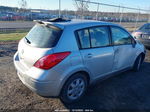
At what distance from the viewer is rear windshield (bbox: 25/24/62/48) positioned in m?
2.72

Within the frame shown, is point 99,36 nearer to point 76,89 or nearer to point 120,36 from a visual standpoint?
point 120,36

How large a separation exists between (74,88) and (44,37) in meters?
1.24

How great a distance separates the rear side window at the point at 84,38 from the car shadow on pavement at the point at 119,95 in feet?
4.03

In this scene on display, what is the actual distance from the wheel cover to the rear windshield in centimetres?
94

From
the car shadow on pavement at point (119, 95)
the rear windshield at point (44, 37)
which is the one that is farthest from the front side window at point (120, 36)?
the rear windshield at point (44, 37)

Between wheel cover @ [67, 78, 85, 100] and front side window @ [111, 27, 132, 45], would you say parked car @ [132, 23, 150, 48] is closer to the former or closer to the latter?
front side window @ [111, 27, 132, 45]

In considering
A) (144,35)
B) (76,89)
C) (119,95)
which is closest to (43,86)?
(76,89)

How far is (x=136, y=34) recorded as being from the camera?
7.83m

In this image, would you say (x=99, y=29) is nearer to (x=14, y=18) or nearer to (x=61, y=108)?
(x=61, y=108)

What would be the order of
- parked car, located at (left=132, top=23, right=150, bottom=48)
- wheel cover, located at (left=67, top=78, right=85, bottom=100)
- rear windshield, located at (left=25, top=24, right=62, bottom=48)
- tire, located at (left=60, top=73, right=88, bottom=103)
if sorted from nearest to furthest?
rear windshield, located at (left=25, top=24, right=62, bottom=48)
tire, located at (left=60, top=73, right=88, bottom=103)
wheel cover, located at (left=67, top=78, right=85, bottom=100)
parked car, located at (left=132, top=23, right=150, bottom=48)

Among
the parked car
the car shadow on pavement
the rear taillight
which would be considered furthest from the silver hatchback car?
the parked car

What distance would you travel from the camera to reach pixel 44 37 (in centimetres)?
288

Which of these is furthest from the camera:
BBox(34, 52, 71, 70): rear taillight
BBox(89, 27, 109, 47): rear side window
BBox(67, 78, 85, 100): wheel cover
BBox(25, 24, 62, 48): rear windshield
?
BBox(89, 27, 109, 47): rear side window

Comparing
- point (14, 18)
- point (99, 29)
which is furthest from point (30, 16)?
point (99, 29)
